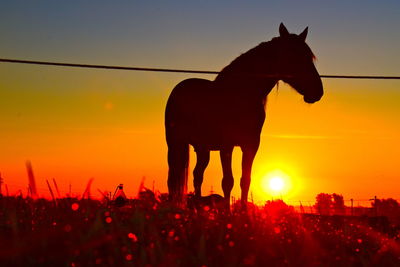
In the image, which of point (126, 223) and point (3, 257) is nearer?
point (3, 257)

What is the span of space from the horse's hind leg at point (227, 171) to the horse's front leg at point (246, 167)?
0.28 meters

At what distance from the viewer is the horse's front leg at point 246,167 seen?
988 cm

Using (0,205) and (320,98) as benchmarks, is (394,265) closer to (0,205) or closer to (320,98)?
(0,205)

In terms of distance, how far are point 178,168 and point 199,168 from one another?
0.41 metres

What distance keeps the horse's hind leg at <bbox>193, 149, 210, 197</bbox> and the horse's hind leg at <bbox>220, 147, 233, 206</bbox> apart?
3.41ft

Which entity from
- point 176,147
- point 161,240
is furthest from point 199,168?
point 161,240

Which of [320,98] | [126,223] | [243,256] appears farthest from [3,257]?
[320,98]

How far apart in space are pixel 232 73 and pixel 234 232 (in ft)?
19.1

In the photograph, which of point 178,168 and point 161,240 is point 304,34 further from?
point 161,240

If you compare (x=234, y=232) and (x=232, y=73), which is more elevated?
(x=232, y=73)

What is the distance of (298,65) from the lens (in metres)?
10.5

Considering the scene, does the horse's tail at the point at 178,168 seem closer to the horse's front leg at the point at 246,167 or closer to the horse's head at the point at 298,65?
the horse's front leg at the point at 246,167

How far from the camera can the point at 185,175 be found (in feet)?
37.6

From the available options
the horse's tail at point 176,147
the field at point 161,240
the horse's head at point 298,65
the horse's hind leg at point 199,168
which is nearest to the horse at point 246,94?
the horse's head at point 298,65
